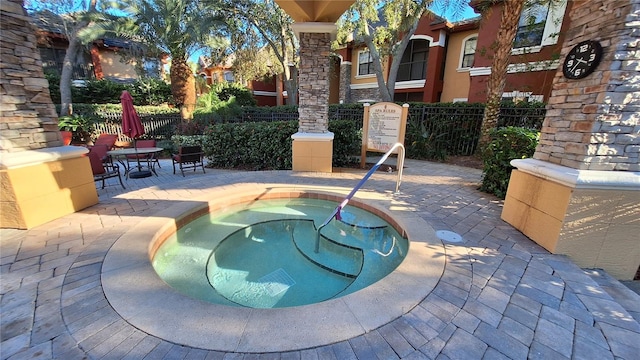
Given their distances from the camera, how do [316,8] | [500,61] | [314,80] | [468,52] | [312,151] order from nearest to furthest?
[316,8]
[314,80]
[312,151]
[500,61]
[468,52]

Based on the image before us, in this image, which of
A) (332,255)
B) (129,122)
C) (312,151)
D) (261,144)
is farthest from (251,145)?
(332,255)

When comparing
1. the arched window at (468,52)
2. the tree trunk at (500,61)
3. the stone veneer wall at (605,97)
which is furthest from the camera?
the arched window at (468,52)

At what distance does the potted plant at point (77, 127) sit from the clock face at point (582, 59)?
16.0 m

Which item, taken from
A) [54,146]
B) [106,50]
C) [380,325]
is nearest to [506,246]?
[380,325]

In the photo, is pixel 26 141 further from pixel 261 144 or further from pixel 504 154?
pixel 504 154

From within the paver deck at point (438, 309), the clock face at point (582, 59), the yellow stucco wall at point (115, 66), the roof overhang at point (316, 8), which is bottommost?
the paver deck at point (438, 309)

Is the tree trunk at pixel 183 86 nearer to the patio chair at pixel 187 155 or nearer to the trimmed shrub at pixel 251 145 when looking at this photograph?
the trimmed shrub at pixel 251 145

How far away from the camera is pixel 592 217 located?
284 cm

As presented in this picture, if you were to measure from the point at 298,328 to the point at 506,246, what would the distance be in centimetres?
278

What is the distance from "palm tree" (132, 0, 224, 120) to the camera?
11.0 meters

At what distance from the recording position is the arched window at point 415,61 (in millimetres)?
15864

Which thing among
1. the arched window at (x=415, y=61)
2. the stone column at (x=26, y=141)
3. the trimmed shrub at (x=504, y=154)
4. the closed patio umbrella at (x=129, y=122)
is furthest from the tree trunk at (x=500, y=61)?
the closed patio umbrella at (x=129, y=122)

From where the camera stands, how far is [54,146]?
12.1 feet

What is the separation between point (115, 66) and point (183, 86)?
12005mm
